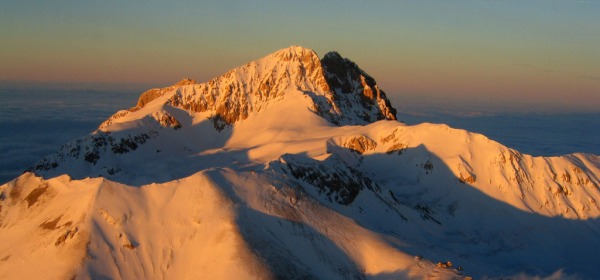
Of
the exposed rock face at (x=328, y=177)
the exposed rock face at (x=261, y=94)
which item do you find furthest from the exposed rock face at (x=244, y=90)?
the exposed rock face at (x=328, y=177)

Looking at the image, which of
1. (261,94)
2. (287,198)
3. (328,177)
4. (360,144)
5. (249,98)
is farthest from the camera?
(261,94)

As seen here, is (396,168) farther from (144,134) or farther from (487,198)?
(144,134)

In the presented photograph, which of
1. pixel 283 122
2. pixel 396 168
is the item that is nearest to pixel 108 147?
pixel 283 122

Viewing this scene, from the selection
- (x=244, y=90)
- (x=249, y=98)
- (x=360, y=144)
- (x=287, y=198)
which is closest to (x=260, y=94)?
(x=249, y=98)

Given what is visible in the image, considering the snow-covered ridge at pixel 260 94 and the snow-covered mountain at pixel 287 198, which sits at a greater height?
the snow-covered ridge at pixel 260 94

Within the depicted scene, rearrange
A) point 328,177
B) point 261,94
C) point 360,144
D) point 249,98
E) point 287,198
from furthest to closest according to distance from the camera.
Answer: point 261,94 → point 249,98 → point 360,144 → point 328,177 → point 287,198

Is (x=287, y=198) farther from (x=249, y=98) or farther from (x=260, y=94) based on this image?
(x=260, y=94)

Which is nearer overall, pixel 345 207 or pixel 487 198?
pixel 345 207

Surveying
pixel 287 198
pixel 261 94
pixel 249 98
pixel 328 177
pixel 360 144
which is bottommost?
pixel 360 144

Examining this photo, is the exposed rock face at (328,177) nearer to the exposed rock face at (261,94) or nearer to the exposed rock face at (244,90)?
the exposed rock face at (261,94)
